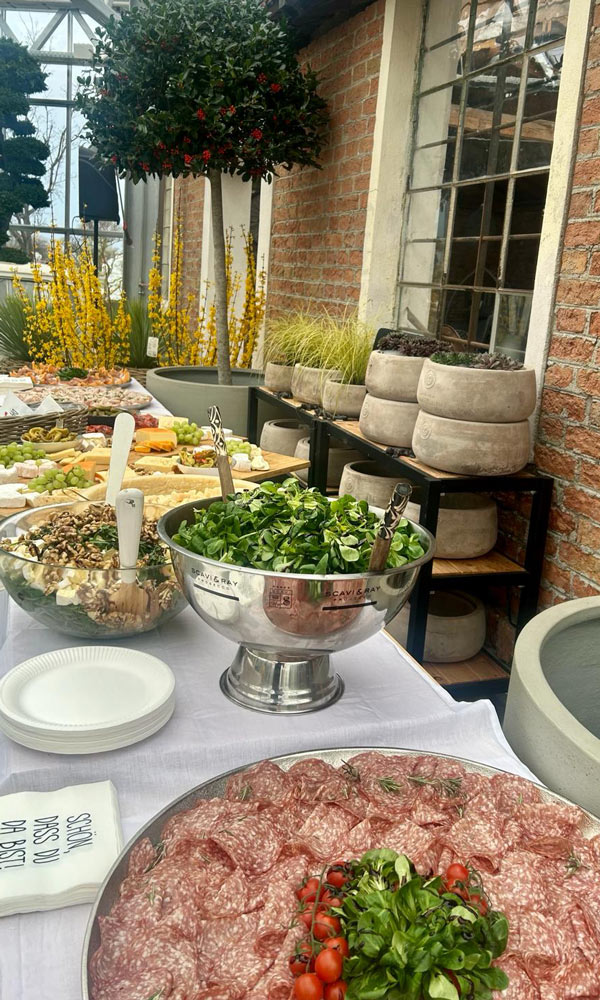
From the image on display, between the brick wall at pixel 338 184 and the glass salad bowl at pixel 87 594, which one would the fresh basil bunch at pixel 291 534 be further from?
the brick wall at pixel 338 184

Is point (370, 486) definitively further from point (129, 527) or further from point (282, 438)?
point (129, 527)

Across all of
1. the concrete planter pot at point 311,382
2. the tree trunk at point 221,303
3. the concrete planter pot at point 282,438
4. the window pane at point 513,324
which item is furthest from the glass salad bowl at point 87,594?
the tree trunk at point 221,303

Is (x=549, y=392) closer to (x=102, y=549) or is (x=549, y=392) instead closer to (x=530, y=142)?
(x=530, y=142)

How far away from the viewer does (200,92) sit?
11.9 ft

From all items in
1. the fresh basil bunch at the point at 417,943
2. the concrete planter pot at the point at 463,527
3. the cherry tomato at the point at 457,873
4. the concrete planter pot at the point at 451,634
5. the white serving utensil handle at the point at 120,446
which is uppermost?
the white serving utensil handle at the point at 120,446

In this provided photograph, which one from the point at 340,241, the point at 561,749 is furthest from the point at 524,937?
the point at 340,241

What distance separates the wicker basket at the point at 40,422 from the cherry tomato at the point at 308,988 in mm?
2165

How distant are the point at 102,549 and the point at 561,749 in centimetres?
75

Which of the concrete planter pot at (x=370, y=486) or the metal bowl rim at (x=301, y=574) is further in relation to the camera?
the concrete planter pot at (x=370, y=486)

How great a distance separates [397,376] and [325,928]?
Answer: 2.16 metres

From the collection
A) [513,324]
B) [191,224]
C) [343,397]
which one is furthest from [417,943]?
[191,224]

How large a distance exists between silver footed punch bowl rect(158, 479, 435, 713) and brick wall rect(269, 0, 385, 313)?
2.92m

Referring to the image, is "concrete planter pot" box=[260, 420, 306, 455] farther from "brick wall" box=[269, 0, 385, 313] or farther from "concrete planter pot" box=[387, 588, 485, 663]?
"concrete planter pot" box=[387, 588, 485, 663]

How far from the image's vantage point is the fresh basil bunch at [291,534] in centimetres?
101
